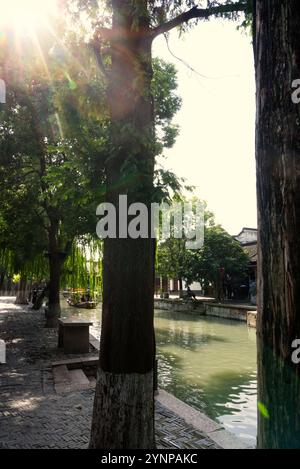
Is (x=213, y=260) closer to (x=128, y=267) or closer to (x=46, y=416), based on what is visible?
(x=46, y=416)

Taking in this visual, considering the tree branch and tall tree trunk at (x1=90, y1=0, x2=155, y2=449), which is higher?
the tree branch

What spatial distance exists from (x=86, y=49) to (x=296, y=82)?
3920mm

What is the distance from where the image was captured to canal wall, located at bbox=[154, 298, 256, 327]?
21.8m

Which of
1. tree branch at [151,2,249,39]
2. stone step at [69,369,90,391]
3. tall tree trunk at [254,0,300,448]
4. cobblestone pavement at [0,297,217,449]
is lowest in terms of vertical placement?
stone step at [69,369,90,391]

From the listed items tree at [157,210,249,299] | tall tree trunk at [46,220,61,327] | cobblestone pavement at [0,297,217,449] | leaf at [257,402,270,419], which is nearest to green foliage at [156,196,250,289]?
tree at [157,210,249,299]

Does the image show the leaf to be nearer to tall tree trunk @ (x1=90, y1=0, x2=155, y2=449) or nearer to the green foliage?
tall tree trunk @ (x1=90, y1=0, x2=155, y2=449)

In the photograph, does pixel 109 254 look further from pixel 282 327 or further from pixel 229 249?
pixel 229 249

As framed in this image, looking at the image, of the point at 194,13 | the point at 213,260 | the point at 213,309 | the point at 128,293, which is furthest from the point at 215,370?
the point at 213,260

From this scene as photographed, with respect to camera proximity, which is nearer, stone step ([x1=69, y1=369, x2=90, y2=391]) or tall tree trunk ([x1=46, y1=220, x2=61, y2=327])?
stone step ([x1=69, y1=369, x2=90, y2=391])

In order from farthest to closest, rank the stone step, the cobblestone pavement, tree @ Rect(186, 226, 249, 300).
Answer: tree @ Rect(186, 226, 249, 300)
the stone step
the cobblestone pavement

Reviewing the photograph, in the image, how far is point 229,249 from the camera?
2848 centimetres

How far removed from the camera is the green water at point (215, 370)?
7.75 meters

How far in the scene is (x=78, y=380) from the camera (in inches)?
327

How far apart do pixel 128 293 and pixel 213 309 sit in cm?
2303
